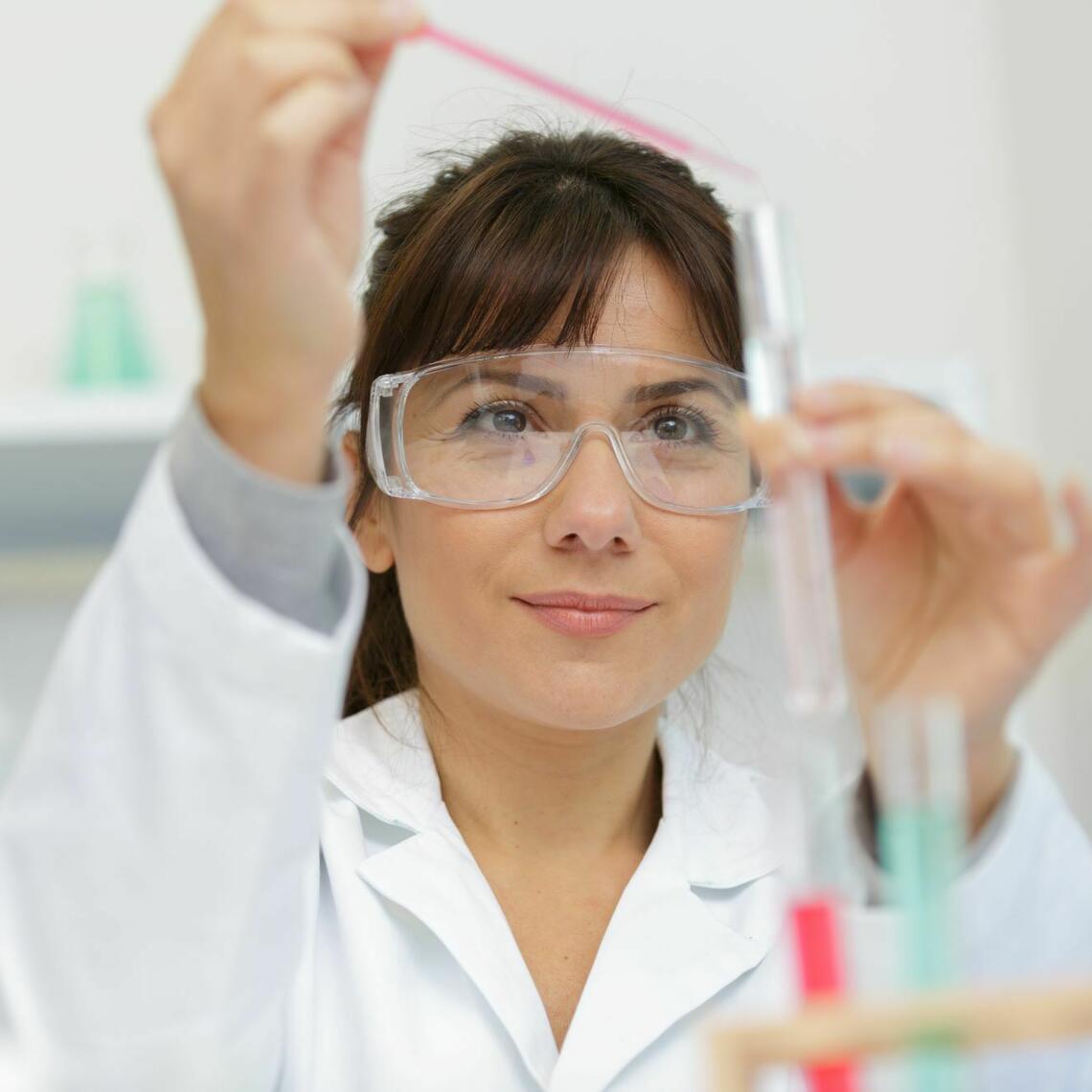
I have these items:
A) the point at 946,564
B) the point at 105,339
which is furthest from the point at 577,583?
the point at 105,339

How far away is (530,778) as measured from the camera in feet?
4.60

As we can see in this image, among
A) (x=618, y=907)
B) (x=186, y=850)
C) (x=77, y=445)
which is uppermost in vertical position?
(x=186, y=850)

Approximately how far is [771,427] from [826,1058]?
293 mm

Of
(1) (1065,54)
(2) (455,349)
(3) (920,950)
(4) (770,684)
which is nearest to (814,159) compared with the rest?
(1) (1065,54)

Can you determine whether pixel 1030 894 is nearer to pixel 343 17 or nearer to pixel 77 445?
pixel 343 17

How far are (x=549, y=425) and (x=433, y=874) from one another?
0.40m

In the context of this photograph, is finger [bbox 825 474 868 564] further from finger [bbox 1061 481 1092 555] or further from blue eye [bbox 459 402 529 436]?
blue eye [bbox 459 402 529 436]

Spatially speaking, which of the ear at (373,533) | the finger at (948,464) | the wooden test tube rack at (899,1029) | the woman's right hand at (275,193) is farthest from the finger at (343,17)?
the ear at (373,533)

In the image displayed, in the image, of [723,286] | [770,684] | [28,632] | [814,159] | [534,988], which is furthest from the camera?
[814,159]

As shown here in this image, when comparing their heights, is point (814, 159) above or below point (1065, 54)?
below

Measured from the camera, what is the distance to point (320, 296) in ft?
2.54

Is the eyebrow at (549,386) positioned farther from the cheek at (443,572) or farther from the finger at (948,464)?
the finger at (948,464)

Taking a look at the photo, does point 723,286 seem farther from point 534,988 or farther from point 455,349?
point 534,988

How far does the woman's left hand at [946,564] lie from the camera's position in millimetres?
740
